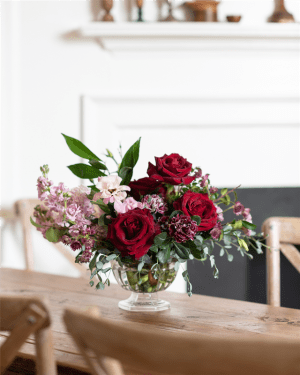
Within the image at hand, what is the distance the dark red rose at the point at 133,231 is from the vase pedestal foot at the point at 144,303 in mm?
209

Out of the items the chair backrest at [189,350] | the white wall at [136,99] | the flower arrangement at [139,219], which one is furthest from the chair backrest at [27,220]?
the chair backrest at [189,350]

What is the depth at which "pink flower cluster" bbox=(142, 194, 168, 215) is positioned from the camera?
3.10 feet

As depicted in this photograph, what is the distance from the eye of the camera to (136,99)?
2.04 metres

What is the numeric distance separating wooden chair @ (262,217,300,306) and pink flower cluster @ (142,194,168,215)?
1.64 ft

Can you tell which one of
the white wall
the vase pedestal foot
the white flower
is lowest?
the vase pedestal foot

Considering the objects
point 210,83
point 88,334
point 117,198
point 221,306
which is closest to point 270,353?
point 88,334

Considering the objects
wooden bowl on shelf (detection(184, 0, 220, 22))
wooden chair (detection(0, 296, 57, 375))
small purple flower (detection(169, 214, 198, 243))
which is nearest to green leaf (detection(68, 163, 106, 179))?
small purple flower (detection(169, 214, 198, 243))

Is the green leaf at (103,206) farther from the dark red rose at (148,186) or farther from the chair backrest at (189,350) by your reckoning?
the chair backrest at (189,350)

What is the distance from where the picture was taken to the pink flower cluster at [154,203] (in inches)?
37.1

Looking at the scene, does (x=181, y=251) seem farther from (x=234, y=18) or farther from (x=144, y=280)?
(x=234, y=18)

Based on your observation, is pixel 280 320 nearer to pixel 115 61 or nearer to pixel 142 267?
pixel 142 267

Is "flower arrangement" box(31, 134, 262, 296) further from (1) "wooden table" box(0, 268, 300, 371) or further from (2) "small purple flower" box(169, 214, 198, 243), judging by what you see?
(1) "wooden table" box(0, 268, 300, 371)

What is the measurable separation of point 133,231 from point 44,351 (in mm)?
384

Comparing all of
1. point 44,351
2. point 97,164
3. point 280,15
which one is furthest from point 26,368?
point 280,15
